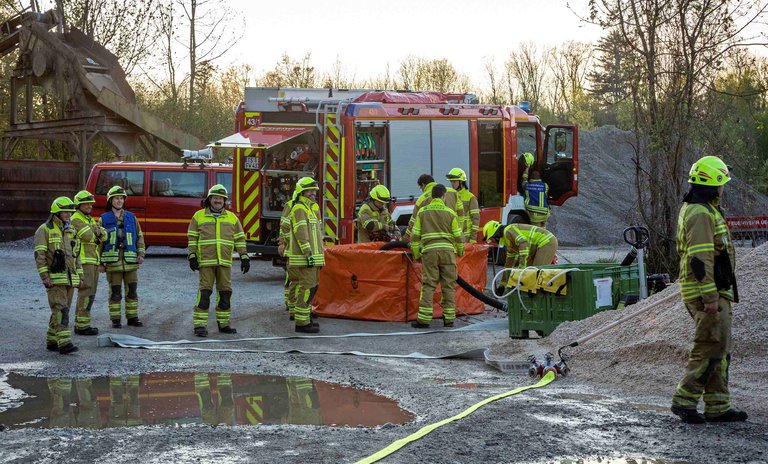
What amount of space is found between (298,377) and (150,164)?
12294 millimetres

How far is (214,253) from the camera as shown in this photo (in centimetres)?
1217

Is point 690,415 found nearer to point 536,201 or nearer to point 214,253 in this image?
point 214,253

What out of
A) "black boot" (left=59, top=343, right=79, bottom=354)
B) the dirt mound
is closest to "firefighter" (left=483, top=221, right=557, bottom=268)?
"black boot" (left=59, top=343, right=79, bottom=354)

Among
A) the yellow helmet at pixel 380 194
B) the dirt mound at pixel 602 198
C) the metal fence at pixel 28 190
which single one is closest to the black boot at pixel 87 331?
the yellow helmet at pixel 380 194

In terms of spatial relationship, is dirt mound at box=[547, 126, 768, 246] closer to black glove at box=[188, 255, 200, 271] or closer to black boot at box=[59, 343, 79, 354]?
black glove at box=[188, 255, 200, 271]

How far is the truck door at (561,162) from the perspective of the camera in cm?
1903

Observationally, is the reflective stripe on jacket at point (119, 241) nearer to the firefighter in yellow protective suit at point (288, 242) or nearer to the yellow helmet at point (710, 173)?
the firefighter in yellow protective suit at point (288, 242)

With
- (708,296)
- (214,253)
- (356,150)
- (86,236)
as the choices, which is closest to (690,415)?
(708,296)

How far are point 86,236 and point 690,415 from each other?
772 centimetres

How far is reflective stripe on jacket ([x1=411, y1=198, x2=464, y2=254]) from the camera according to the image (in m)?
12.7

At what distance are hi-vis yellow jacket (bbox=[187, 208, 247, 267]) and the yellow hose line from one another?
479cm

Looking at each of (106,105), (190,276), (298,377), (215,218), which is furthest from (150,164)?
(298,377)

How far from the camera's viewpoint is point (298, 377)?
9.31 metres

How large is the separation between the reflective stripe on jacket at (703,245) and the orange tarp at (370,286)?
6.20 metres
